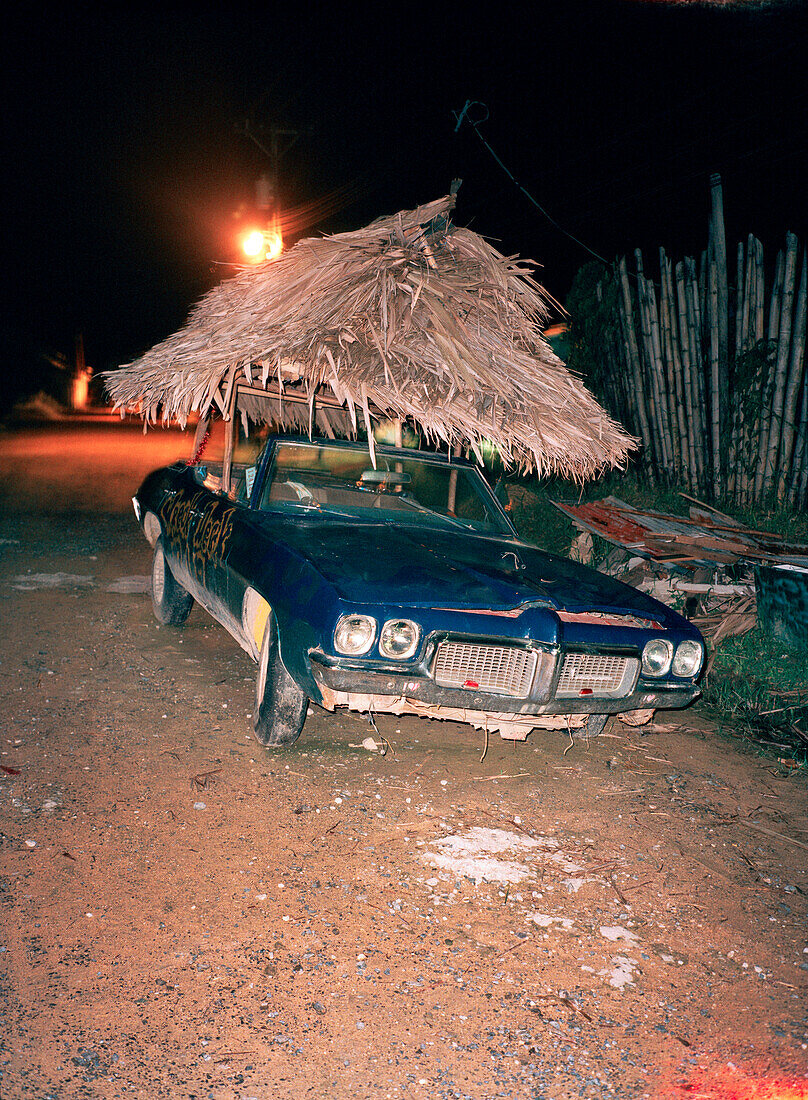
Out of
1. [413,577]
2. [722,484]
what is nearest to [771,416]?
[722,484]

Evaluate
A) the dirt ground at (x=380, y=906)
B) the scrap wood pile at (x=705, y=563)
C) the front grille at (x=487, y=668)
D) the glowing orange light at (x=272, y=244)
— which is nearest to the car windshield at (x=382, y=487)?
the dirt ground at (x=380, y=906)

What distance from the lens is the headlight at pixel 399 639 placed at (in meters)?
3.39

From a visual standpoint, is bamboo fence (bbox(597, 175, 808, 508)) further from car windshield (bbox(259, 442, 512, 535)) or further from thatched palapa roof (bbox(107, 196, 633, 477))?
car windshield (bbox(259, 442, 512, 535))

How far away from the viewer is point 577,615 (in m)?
3.68

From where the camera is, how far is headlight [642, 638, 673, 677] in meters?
3.83

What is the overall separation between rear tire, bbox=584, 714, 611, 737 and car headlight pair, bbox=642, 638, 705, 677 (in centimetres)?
38

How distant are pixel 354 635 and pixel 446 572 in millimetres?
658

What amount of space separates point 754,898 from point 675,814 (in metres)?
0.68

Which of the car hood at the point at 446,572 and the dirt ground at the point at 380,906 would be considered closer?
the dirt ground at the point at 380,906

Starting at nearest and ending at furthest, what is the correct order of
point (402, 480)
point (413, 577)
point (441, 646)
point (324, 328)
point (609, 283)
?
point (441, 646)
point (413, 577)
point (324, 328)
point (402, 480)
point (609, 283)

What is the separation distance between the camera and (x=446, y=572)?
3.82m

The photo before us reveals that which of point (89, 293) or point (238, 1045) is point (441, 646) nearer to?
point (238, 1045)

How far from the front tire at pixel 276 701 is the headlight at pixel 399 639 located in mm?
684

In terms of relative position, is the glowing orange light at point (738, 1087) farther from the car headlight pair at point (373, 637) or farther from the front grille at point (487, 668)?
the car headlight pair at point (373, 637)
